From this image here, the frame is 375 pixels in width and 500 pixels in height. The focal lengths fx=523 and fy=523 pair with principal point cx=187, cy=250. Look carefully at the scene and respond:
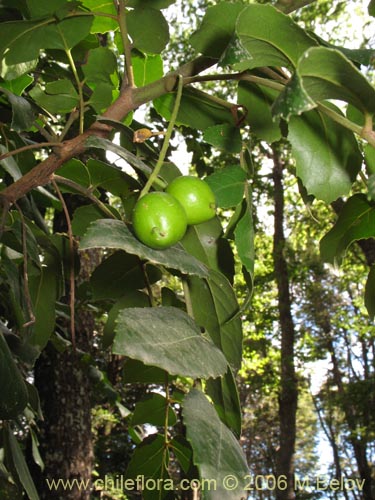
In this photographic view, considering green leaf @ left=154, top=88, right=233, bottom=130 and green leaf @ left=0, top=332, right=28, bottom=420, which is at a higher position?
green leaf @ left=154, top=88, right=233, bottom=130

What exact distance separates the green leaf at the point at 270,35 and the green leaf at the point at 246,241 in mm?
245

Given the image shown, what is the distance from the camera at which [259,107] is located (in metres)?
1.03

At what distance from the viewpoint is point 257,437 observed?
21.2 meters

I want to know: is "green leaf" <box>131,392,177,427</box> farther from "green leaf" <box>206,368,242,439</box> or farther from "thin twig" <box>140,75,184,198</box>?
"thin twig" <box>140,75,184,198</box>

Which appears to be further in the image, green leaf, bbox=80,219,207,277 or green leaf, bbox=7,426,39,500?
green leaf, bbox=7,426,39,500

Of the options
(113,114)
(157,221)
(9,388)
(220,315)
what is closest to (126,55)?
(113,114)

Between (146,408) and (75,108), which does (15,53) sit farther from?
(146,408)

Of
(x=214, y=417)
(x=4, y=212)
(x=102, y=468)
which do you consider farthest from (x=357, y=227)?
(x=102, y=468)

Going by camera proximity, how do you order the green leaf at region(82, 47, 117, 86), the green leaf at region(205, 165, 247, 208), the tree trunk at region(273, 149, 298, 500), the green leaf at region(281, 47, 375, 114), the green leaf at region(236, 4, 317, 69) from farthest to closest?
the tree trunk at region(273, 149, 298, 500), the green leaf at region(82, 47, 117, 86), the green leaf at region(205, 165, 247, 208), the green leaf at region(236, 4, 317, 69), the green leaf at region(281, 47, 375, 114)

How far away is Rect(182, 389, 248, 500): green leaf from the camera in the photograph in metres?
0.58

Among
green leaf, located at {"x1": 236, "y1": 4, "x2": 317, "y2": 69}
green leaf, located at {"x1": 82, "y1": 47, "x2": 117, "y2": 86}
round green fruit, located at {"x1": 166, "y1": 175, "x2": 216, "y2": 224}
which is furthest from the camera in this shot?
green leaf, located at {"x1": 82, "y1": 47, "x2": 117, "y2": 86}

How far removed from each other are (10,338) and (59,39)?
910 mm

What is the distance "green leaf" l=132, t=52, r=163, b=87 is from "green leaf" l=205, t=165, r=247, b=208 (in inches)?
17.2

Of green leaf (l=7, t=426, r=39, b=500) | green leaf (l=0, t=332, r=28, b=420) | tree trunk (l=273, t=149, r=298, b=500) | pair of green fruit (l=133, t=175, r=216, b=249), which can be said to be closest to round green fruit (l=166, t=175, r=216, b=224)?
pair of green fruit (l=133, t=175, r=216, b=249)
